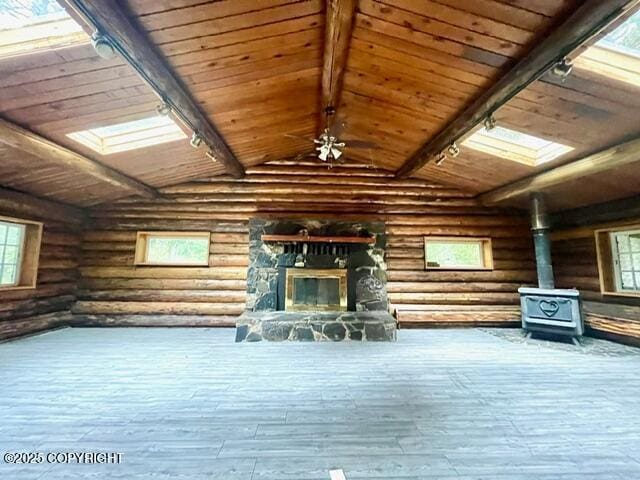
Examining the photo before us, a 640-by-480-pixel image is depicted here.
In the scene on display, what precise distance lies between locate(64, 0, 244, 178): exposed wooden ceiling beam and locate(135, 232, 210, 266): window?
270 centimetres

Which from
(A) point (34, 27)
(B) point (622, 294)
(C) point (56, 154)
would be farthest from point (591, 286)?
(C) point (56, 154)

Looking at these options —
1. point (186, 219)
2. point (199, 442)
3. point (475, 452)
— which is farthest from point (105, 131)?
point (475, 452)

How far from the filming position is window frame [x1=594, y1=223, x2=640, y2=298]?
509 cm

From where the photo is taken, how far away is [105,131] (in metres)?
4.05

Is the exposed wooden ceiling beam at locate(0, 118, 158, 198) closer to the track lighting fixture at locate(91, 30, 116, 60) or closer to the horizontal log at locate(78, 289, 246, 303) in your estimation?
the track lighting fixture at locate(91, 30, 116, 60)

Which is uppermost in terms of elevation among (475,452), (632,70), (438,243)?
(632,70)

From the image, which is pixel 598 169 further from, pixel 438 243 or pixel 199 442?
pixel 199 442

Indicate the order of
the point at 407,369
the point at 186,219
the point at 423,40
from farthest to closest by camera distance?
the point at 186,219, the point at 407,369, the point at 423,40

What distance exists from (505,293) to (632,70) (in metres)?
4.74

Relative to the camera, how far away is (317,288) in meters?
5.73

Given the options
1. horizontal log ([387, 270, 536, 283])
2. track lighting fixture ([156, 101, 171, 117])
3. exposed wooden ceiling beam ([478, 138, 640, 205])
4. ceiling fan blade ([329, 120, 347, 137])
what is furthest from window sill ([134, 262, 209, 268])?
exposed wooden ceiling beam ([478, 138, 640, 205])

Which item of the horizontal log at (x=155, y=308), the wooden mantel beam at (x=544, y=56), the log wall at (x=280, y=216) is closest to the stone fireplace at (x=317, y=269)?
the log wall at (x=280, y=216)

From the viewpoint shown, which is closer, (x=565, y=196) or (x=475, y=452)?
(x=475, y=452)

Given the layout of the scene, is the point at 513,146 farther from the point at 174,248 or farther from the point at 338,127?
the point at 174,248
